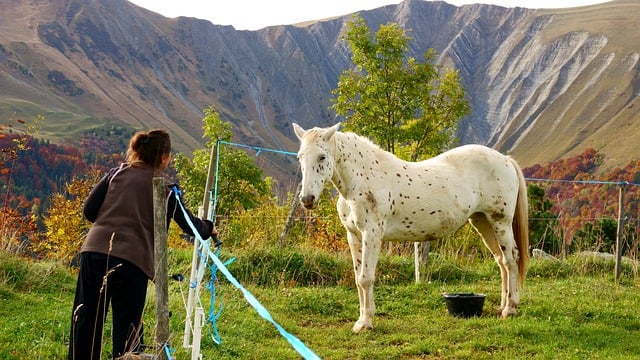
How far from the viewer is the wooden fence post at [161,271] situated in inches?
A: 133

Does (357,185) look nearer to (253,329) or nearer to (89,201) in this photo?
(253,329)

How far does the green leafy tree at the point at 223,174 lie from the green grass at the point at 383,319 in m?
21.8

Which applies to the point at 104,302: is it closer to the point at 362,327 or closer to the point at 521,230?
the point at 362,327

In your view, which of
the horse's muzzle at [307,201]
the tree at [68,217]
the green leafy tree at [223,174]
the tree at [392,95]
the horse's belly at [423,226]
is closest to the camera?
the horse's muzzle at [307,201]

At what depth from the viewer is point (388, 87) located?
15.3 metres

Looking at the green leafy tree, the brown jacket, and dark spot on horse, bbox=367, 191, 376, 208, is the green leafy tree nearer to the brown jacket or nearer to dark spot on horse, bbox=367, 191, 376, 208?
dark spot on horse, bbox=367, 191, 376, 208

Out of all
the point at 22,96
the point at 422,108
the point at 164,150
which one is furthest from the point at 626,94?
the point at 164,150

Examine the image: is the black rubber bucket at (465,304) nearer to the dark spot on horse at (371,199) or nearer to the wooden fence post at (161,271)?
the dark spot on horse at (371,199)

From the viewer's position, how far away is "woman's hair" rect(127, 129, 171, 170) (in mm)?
4289

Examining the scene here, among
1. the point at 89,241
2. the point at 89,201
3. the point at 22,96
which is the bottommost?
the point at 89,241

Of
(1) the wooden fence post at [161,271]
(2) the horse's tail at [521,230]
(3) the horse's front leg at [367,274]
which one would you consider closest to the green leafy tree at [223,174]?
(2) the horse's tail at [521,230]

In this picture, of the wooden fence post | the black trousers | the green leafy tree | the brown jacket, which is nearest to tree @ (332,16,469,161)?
the brown jacket

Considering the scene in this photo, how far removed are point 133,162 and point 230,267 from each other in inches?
226

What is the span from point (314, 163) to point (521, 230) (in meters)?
3.18
